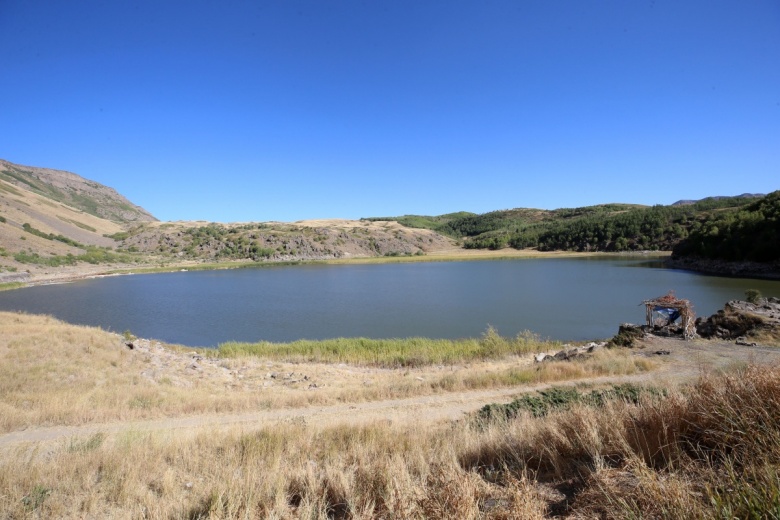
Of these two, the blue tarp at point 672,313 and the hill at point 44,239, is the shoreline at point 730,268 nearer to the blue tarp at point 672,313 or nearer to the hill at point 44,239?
the blue tarp at point 672,313

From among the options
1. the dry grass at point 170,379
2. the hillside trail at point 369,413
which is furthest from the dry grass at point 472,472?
the dry grass at point 170,379

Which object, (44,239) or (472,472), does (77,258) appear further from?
(472,472)

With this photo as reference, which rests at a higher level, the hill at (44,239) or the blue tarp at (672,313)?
the hill at (44,239)

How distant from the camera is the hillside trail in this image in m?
7.45

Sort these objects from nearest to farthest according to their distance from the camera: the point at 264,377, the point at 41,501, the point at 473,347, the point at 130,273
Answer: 1. the point at 41,501
2. the point at 264,377
3. the point at 473,347
4. the point at 130,273

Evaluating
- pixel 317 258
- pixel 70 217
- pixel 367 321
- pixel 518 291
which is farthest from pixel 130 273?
pixel 518 291

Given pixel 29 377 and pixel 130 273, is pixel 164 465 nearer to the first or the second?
pixel 29 377

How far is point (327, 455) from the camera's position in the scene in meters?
5.01

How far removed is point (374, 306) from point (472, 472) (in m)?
32.0

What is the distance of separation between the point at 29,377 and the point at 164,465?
9.74 m

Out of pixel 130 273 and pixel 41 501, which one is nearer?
pixel 41 501

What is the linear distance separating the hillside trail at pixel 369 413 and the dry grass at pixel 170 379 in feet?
1.48

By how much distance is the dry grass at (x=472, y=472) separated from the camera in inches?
108

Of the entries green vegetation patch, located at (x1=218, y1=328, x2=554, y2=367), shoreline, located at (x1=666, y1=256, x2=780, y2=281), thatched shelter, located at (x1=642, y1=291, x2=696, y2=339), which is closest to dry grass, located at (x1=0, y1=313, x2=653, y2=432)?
green vegetation patch, located at (x1=218, y1=328, x2=554, y2=367)
